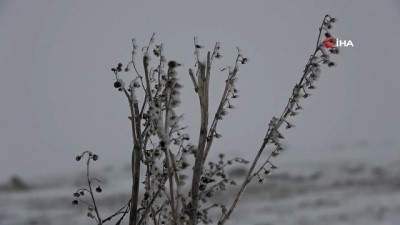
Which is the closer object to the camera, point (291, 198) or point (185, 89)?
point (185, 89)

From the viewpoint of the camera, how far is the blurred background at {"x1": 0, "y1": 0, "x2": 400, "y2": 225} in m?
2.09

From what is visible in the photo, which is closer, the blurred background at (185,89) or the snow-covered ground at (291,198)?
the blurred background at (185,89)

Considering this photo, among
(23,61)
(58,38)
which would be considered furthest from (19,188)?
(58,38)

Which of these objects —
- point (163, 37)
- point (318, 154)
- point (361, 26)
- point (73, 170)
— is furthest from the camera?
point (318, 154)

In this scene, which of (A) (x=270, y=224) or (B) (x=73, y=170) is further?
(B) (x=73, y=170)

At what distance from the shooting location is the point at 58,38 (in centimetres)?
223

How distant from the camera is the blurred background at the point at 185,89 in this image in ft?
6.85

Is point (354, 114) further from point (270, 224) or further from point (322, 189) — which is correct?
point (270, 224)

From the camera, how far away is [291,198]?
2566mm

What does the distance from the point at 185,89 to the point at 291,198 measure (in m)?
1.08

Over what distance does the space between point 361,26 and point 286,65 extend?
0.50 meters

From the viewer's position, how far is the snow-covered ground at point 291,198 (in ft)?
7.20

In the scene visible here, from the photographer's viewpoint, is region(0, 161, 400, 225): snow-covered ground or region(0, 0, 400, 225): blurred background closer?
region(0, 0, 400, 225): blurred background

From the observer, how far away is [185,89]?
1824 millimetres
